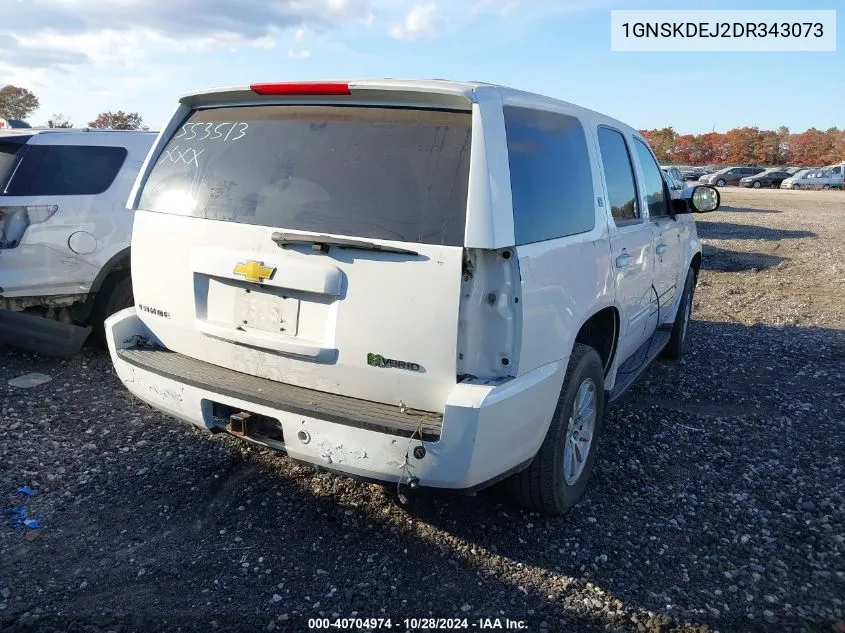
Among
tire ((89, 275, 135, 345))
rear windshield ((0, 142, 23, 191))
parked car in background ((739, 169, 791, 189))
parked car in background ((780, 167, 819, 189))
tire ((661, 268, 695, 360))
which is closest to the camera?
rear windshield ((0, 142, 23, 191))

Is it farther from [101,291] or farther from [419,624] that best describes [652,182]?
[101,291]

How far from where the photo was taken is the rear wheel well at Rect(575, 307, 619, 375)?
399cm

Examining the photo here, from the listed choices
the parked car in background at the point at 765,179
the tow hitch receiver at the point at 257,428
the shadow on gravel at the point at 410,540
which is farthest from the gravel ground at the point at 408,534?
the parked car in background at the point at 765,179

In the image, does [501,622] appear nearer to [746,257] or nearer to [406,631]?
[406,631]

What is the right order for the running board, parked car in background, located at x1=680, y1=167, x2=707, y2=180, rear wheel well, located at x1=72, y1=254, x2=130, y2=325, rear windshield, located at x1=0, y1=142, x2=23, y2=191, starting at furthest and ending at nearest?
1. parked car in background, located at x1=680, y1=167, x2=707, y2=180
2. rear wheel well, located at x1=72, y1=254, x2=130, y2=325
3. rear windshield, located at x1=0, y1=142, x2=23, y2=191
4. the running board

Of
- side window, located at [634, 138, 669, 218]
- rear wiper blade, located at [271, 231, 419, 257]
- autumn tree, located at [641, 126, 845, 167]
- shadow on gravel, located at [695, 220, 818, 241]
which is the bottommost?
shadow on gravel, located at [695, 220, 818, 241]

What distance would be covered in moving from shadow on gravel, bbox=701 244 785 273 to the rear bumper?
30.8ft

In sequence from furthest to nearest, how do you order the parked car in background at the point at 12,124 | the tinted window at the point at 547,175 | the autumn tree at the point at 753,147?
the autumn tree at the point at 753,147 → the parked car in background at the point at 12,124 → the tinted window at the point at 547,175

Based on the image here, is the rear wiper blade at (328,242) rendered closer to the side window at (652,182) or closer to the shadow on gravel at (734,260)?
the side window at (652,182)

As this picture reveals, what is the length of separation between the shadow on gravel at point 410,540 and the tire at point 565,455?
154mm

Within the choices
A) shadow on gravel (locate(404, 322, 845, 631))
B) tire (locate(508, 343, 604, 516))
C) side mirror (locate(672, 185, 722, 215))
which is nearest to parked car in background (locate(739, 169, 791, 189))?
shadow on gravel (locate(404, 322, 845, 631))

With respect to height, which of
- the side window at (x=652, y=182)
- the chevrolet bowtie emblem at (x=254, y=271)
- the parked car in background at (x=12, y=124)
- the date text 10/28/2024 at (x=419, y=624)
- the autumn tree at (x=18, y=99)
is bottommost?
the date text 10/28/2024 at (x=419, y=624)

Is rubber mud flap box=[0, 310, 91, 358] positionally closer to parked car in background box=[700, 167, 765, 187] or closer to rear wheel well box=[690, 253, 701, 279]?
rear wheel well box=[690, 253, 701, 279]

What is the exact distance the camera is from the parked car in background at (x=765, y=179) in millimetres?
46719
